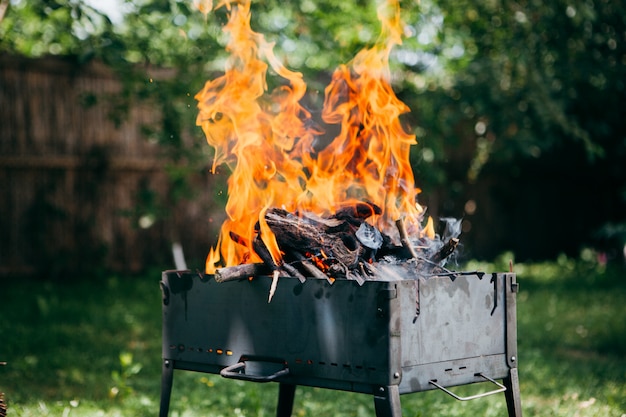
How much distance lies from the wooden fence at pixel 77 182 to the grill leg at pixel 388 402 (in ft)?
21.3

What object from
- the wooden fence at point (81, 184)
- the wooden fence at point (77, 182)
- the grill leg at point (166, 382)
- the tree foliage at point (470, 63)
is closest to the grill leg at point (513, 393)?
the grill leg at point (166, 382)

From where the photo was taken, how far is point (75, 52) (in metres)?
9.34

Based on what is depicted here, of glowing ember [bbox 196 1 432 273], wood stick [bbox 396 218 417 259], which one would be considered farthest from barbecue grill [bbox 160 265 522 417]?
glowing ember [bbox 196 1 432 273]

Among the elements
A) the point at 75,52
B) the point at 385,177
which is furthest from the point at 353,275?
the point at 75,52

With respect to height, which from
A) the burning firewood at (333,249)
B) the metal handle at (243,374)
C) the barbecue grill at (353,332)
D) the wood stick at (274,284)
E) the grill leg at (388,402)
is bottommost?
the grill leg at (388,402)

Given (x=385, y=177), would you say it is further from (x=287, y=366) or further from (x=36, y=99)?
(x=36, y=99)

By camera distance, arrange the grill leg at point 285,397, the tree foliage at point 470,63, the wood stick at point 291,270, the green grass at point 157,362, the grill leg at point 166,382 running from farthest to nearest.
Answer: the tree foliage at point 470,63
the green grass at point 157,362
the grill leg at point 285,397
the grill leg at point 166,382
the wood stick at point 291,270

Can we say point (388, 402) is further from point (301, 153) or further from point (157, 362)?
point (157, 362)

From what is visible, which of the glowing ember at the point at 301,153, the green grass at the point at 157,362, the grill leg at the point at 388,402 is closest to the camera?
the grill leg at the point at 388,402

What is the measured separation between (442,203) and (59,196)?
551 centimetres

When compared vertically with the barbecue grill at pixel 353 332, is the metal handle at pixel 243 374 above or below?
below

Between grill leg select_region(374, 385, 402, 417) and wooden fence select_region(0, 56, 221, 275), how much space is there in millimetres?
6497

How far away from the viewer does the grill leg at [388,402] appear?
10.5ft

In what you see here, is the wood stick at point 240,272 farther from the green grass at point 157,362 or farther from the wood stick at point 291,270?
the green grass at point 157,362
